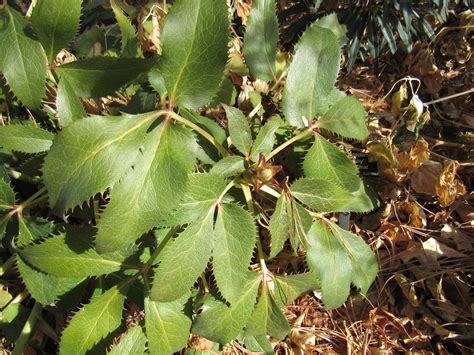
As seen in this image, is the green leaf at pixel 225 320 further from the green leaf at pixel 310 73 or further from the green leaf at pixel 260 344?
the green leaf at pixel 310 73

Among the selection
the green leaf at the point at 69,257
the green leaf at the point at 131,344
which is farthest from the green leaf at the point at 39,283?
the green leaf at the point at 131,344

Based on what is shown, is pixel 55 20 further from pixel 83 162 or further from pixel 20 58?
pixel 83 162

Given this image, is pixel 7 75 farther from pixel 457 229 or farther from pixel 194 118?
pixel 457 229

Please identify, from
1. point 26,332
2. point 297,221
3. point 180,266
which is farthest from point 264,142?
point 26,332

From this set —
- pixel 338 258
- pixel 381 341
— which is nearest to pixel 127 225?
pixel 338 258

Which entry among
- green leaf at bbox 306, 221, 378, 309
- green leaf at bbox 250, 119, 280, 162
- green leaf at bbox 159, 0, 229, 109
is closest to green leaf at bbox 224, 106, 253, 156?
green leaf at bbox 250, 119, 280, 162

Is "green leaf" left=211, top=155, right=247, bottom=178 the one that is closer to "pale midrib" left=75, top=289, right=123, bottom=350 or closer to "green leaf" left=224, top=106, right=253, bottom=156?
"green leaf" left=224, top=106, right=253, bottom=156
